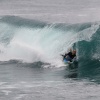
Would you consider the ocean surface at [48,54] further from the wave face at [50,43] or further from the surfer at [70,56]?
the surfer at [70,56]

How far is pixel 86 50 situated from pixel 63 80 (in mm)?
12764

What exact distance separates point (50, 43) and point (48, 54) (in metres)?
5.68

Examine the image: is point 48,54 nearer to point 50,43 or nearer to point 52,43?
point 52,43

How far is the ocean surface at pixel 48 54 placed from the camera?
58250 millimetres

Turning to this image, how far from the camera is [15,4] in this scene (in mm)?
135625

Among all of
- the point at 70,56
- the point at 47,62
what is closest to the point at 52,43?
the point at 47,62

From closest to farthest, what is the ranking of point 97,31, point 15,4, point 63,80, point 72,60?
point 63,80, point 72,60, point 97,31, point 15,4

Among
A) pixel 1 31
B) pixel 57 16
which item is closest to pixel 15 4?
pixel 57 16

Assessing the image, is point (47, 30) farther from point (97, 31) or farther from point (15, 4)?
point (15, 4)

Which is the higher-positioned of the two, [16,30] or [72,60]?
[16,30]

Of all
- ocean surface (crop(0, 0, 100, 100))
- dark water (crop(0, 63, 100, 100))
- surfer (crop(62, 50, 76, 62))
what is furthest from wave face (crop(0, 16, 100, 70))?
dark water (crop(0, 63, 100, 100))

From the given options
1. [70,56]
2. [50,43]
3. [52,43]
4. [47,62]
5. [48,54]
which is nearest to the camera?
[70,56]

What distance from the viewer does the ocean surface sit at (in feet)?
191

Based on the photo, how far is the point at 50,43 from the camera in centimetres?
8238
